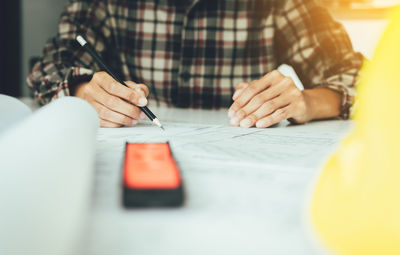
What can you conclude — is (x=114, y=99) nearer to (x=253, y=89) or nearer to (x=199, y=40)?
(x=253, y=89)

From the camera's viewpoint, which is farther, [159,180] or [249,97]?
[249,97]

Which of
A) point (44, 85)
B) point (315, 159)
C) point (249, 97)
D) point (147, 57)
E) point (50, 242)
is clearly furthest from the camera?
point (147, 57)

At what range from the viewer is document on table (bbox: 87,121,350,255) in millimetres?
154

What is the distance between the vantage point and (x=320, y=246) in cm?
15

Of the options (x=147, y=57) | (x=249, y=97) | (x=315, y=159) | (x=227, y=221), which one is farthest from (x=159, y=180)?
(x=147, y=57)

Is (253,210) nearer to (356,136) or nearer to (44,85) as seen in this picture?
(356,136)

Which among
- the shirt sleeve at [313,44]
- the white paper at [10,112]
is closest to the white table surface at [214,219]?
the white paper at [10,112]

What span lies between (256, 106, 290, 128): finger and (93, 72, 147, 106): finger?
19cm

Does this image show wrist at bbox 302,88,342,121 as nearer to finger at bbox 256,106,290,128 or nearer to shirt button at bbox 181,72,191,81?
finger at bbox 256,106,290,128

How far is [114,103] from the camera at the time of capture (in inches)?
22.0

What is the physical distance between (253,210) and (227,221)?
0.07 feet

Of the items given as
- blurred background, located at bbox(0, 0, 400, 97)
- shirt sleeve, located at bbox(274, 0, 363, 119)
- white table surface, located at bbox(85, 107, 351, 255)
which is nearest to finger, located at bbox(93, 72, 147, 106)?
white table surface, located at bbox(85, 107, 351, 255)

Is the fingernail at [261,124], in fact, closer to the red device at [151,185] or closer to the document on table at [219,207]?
the document on table at [219,207]

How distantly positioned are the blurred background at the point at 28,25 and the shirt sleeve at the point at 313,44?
71cm
